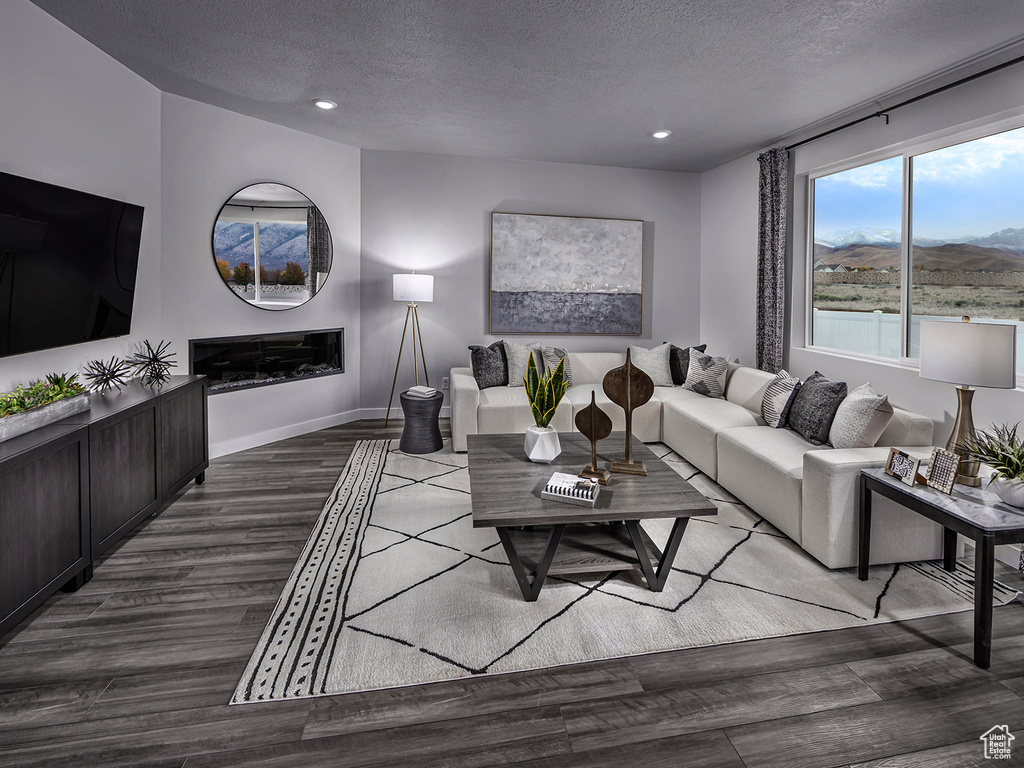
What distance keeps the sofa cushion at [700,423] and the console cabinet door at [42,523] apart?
353 centimetres

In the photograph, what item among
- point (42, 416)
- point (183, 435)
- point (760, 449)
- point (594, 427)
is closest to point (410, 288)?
point (183, 435)

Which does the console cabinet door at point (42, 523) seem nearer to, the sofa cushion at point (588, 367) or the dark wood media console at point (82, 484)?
the dark wood media console at point (82, 484)

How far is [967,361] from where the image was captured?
237 centimetres

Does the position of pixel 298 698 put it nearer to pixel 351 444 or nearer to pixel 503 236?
pixel 351 444

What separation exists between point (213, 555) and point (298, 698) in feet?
4.16

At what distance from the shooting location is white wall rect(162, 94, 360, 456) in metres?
4.06

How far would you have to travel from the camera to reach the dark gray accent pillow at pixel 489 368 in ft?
16.3

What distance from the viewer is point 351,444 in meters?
4.77

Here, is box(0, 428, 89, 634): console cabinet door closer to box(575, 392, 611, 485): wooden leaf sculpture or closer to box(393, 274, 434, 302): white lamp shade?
box(575, 392, 611, 485): wooden leaf sculpture

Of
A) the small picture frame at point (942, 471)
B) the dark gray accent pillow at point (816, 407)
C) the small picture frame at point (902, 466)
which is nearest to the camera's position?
the small picture frame at point (942, 471)

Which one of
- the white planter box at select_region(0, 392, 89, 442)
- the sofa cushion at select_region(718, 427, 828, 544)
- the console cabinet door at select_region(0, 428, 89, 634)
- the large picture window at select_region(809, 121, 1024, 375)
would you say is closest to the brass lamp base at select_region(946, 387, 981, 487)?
the sofa cushion at select_region(718, 427, 828, 544)

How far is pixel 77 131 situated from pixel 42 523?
2238 mm

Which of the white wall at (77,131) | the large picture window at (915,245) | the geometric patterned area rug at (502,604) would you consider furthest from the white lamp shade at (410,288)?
the large picture window at (915,245)

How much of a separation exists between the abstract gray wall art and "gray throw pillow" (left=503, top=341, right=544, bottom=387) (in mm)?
677
